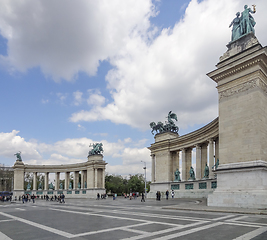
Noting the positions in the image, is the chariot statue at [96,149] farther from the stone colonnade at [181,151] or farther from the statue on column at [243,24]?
the statue on column at [243,24]

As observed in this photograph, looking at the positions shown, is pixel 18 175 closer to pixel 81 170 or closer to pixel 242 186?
pixel 81 170

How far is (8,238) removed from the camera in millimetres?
11727

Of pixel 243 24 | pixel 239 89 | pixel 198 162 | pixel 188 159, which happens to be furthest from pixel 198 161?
pixel 243 24

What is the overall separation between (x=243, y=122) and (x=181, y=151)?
89.7ft

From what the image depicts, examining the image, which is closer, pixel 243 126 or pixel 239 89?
pixel 243 126

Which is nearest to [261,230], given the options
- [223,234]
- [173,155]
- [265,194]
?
[223,234]

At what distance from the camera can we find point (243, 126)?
24.9 metres

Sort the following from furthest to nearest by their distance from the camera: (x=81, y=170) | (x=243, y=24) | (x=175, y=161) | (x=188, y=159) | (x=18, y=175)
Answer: (x=18, y=175)
(x=81, y=170)
(x=175, y=161)
(x=188, y=159)
(x=243, y=24)

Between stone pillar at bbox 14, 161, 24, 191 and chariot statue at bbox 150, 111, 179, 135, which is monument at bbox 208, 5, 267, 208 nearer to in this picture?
chariot statue at bbox 150, 111, 179, 135

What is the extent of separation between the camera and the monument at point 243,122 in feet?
75.2

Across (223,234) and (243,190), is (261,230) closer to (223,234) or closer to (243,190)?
(223,234)

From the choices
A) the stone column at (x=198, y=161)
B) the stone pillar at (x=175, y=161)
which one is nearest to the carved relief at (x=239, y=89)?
the stone column at (x=198, y=161)

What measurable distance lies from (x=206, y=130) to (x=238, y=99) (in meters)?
16.4

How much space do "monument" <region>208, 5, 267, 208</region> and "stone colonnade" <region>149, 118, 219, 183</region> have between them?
1376 cm
